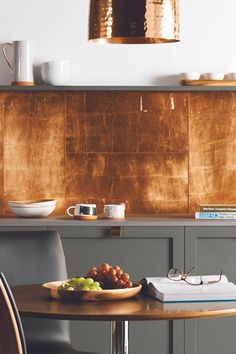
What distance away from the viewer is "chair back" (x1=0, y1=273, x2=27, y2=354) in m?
2.63

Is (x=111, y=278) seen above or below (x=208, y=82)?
below

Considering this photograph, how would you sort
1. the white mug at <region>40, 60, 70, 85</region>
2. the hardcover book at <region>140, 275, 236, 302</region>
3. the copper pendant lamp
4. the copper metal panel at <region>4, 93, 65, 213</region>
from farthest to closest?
1. the copper metal panel at <region>4, 93, 65, 213</region>
2. the white mug at <region>40, 60, 70, 85</region>
3. the hardcover book at <region>140, 275, 236, 302</region>
4. the copper pendant lamp

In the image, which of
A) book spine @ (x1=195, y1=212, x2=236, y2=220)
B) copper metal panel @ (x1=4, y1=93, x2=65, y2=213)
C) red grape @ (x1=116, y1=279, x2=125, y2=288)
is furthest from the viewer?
copper metal panel @ (x1=4, y1=93, x2=65, y2=213)

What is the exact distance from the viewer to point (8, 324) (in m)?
2.65

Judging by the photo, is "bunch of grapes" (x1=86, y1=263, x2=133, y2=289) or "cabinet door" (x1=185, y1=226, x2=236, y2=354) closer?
"bunch of grapes" (x1=86, y1=263, x2=133, y2=289)

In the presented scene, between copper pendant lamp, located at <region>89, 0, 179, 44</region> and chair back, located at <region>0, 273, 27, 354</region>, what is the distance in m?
0.83

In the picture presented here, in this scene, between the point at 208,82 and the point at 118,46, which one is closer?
the point at 208,82

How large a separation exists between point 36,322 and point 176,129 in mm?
1927

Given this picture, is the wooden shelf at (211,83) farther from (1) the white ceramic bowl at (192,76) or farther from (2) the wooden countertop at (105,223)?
(2) the wooden countertop at (105,223)

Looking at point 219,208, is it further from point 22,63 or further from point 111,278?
point 111,278

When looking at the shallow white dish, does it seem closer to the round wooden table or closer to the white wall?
the white wall

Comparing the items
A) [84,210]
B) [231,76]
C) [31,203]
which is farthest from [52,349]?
[231,76]

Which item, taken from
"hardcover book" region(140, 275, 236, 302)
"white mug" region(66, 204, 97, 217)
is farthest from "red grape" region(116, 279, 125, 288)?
"white mug" region(66, 204, 97, 217)

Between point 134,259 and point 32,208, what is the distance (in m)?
0.63
